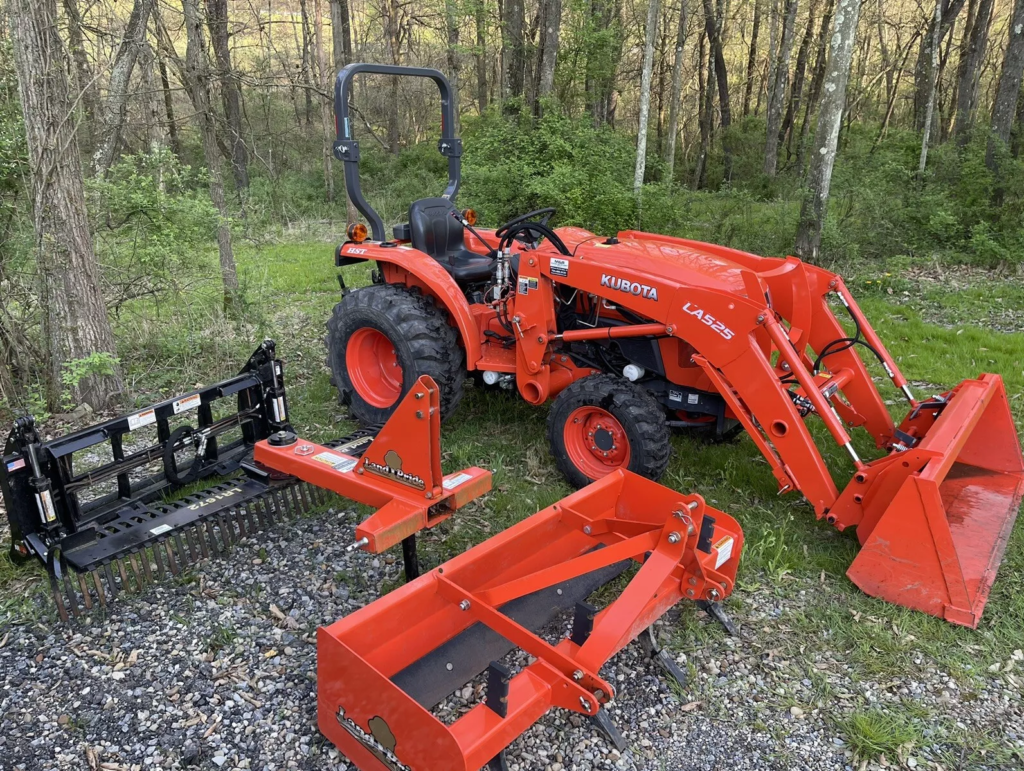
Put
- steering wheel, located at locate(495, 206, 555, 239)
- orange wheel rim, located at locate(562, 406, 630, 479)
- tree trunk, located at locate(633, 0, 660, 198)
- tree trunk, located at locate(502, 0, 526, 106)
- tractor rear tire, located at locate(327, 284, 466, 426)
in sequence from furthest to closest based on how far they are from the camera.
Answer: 1. tree trunk, located at locate(502, 0, 526, 106)
2. tree trunk, located at locate(633, 0, 660, 198)
3. tractor rear tire, located at locate(327, 284, 466, 426)
4. steering wheel, located at locate(495, 206, 555, 239)
5. orange wheel rim, located at locate(562, 406, 630, 479)

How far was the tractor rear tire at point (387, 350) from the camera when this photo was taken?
439 cm

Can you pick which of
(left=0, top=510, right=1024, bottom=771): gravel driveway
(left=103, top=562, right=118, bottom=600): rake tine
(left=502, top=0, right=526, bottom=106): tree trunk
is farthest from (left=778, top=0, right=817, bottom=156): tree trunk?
(left=103, top=562, right=118, bottom=600): rake tine

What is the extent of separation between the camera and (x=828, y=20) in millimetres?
20719

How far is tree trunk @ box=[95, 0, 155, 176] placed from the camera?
638cm

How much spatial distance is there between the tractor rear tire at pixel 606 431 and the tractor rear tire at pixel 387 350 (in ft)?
2.59

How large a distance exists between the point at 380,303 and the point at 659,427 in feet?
6.36

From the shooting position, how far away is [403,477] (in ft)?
9.86

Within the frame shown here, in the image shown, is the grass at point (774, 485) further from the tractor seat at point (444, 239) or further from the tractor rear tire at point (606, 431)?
the tractor seat at point (444, 239)

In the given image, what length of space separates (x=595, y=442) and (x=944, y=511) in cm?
171

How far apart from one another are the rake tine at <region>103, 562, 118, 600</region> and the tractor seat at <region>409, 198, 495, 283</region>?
103 inches

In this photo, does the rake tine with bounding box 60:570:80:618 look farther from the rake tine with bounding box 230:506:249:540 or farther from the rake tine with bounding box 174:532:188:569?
the rake tine with bounding box 230:506:249:540

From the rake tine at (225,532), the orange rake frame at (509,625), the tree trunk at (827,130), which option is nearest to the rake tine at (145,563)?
the rake tine at (225,532)

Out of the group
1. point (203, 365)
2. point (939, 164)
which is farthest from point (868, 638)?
point (939, 164)

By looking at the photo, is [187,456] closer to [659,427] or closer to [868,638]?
[659,427]
